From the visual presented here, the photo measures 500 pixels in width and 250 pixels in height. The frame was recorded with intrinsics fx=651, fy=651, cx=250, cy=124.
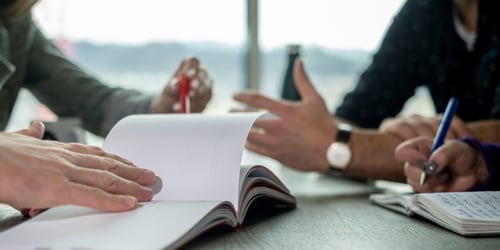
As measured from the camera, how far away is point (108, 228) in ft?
2.27

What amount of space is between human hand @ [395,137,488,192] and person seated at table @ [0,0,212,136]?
0.63 meters

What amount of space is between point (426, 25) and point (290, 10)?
1227mm

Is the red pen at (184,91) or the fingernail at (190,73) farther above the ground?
the fingernail at (190,73)

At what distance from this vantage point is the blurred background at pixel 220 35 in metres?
2.79

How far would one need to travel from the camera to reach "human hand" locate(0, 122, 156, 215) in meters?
0.73

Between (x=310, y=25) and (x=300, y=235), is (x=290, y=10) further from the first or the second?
(x=300, y=235)

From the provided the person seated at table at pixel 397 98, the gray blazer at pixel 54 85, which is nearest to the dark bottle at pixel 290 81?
the person seated at table at pixel 397 98

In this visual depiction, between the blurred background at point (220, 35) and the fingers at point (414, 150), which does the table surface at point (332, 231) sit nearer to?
the fingers at point (414, 150)

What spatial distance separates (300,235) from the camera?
768 millimetres

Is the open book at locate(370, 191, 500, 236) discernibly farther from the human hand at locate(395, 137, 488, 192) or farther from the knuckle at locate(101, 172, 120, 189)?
the knuckle at locate(101, 172, 120, 189)

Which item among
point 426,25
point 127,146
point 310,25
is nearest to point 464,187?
point 127,146

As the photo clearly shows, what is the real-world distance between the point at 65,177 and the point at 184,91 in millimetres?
627

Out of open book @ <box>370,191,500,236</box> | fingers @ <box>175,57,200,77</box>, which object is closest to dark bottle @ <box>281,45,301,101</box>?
fingers @ <box>175,57,200,77</box>

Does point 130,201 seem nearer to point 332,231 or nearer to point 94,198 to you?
point 94,198
